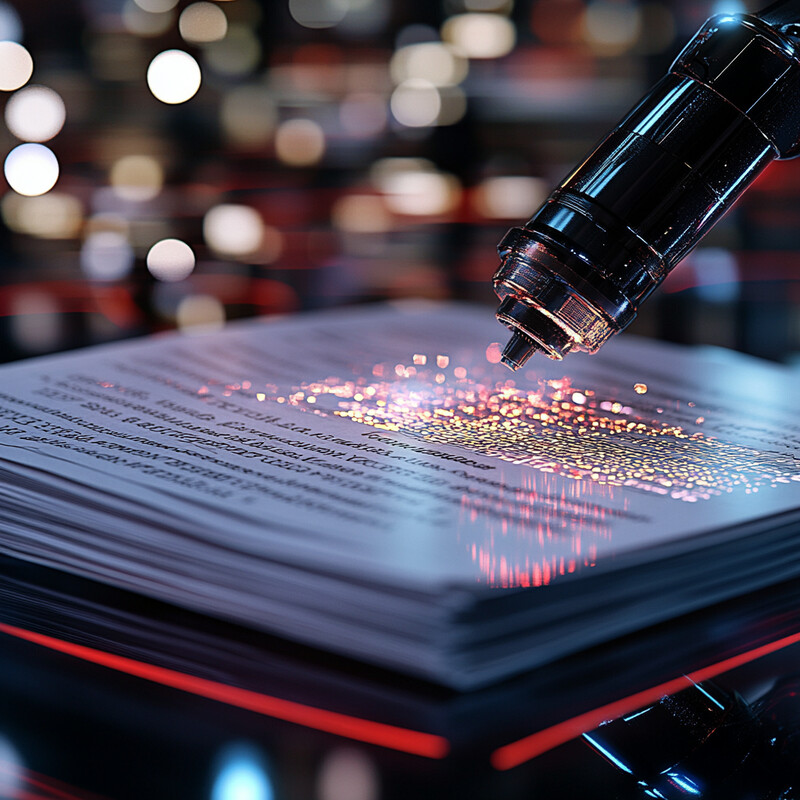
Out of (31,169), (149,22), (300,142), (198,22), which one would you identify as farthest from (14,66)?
(300,142)

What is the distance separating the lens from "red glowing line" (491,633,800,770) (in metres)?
0.23

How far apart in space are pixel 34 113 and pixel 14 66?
11 centimetres

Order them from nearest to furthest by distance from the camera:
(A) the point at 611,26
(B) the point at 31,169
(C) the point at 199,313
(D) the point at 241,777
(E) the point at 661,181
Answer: (D) the point at 241,777, (E) the point at 661,181, (C) the point at 199,313, (B) the point at 31,169, (A) the point at 611,26

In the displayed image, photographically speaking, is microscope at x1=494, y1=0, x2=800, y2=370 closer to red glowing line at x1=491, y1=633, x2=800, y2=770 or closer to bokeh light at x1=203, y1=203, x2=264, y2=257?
red glowing line at x1=491, y1=633, x2=800, y2=770

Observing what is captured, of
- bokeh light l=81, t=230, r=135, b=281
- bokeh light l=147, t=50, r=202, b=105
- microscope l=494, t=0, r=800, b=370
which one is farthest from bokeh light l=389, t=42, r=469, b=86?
microscope l=494, t=0, r=800, b=370

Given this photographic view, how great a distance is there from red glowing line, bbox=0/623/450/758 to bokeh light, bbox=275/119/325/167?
2.30m

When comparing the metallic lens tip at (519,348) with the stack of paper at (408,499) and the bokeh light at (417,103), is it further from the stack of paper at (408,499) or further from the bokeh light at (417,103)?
the bokeh light at (417,103)

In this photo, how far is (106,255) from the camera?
2.18 meters

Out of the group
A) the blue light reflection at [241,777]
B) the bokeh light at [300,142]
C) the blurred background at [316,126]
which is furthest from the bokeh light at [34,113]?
the blue light reflection at [241,777]

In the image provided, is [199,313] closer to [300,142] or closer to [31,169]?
[31,169]

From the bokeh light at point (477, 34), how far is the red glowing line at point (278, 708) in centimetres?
237

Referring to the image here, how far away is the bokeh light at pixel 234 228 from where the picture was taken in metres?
2.39

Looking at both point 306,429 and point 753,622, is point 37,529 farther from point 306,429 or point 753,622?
point 753,622

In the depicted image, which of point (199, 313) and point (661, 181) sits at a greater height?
point (199, 313)
